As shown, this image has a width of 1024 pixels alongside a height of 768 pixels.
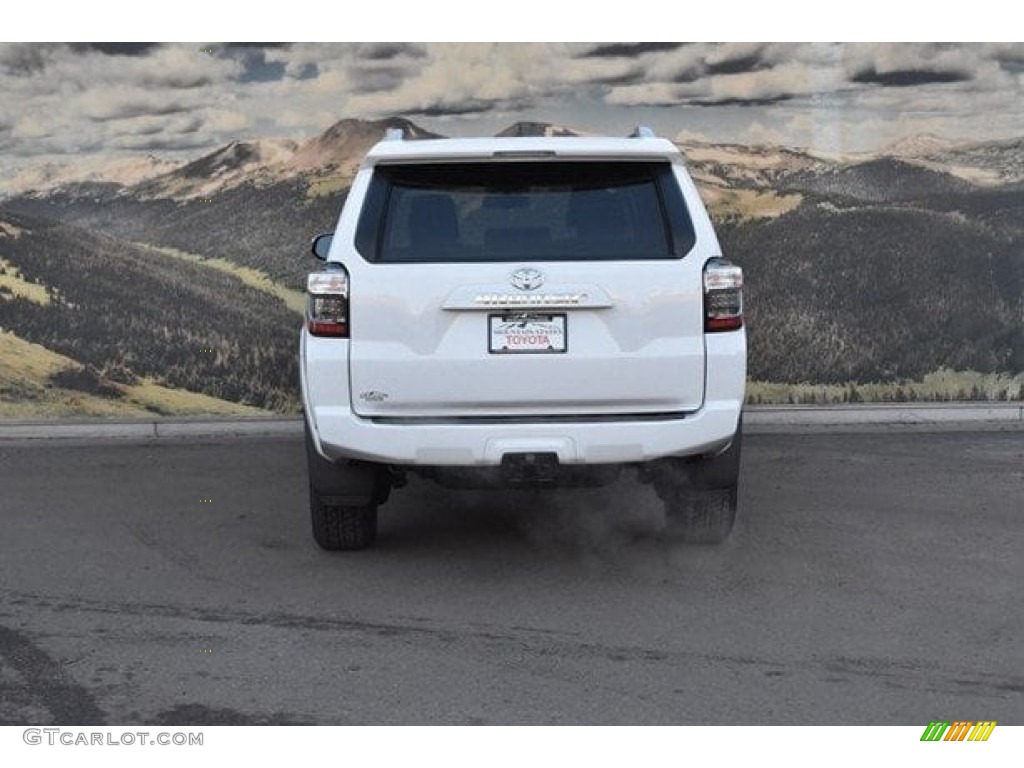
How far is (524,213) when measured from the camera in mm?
6242

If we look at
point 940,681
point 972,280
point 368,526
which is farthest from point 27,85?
point 940,681

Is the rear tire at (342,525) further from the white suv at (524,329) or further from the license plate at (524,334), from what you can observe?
the license plate at (524,334)

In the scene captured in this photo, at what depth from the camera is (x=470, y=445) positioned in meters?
6.02

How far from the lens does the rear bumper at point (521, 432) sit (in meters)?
6.02

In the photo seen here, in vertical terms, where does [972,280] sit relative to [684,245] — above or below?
below

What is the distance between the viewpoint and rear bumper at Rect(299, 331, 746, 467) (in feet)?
19.8

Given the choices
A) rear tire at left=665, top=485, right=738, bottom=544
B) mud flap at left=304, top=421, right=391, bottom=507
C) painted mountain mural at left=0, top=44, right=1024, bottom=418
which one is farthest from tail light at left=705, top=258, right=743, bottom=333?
painted mountain mural at left=0, top=44, right=1024, bottom=418

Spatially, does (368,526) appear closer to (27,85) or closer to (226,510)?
(226,510)

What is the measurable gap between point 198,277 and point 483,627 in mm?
6035

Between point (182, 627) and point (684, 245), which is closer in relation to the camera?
point (182, 627)

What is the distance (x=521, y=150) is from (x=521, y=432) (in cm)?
123
